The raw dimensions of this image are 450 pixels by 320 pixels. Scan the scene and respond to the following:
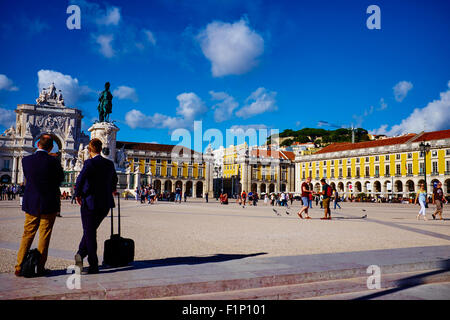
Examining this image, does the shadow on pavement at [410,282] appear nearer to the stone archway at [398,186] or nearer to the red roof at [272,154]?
the stone archway at [398,186]

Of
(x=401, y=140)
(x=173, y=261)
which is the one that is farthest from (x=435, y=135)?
(x=173, y=261)

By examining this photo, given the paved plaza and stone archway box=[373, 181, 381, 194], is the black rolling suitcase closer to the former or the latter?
the paved plaza

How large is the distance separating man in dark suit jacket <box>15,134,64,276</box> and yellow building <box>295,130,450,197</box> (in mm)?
51462

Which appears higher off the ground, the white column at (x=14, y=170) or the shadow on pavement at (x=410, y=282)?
the white column at (x=14, y=170)

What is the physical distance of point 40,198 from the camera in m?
4.04

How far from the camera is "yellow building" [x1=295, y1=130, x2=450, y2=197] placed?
56438 mm

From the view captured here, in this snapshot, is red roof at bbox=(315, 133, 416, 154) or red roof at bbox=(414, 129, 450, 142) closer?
red roof at bbox=(414, 129, 450, 142)

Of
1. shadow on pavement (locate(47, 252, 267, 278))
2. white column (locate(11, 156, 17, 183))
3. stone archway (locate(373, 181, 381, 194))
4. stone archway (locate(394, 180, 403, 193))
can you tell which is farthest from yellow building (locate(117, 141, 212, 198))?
shadow on pavement (locate(47, 252, 267, 278))

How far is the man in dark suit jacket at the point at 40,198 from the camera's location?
4.02 meters

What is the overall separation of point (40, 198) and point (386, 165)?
6554 centimetres

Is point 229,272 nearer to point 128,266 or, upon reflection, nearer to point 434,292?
point 128,266

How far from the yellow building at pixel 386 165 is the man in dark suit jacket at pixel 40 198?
51.5 meters

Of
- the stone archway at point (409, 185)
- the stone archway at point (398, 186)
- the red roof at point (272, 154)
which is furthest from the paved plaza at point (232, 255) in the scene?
the red roof at point (272, 154)
